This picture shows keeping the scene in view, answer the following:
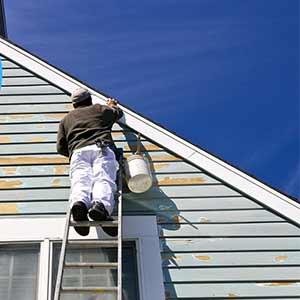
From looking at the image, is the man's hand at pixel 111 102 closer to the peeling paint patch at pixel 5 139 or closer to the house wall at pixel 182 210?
the house wall at pixel 182 210

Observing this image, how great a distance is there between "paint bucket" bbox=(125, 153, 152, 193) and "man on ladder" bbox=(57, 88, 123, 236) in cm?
25

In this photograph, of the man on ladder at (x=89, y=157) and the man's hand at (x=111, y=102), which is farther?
the man's hand at (x=111, y=102)

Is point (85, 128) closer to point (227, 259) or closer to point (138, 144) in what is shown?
point (138, 144)

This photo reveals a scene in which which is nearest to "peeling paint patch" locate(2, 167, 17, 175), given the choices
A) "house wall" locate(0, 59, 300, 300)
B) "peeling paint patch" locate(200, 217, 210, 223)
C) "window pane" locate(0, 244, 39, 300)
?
"house wall" locate(0, 59, 300, 300)

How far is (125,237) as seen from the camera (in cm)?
427

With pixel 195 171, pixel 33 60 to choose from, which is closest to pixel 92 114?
pixel 195 171

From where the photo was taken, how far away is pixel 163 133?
16.9 feet

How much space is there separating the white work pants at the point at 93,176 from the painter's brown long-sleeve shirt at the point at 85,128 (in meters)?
0.11

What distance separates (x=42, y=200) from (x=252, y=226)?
1.77 meters

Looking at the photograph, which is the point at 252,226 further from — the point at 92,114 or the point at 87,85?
the point at 87,85

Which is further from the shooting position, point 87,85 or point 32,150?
point 87,85

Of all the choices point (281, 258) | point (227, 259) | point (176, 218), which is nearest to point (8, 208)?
point (176, 218)

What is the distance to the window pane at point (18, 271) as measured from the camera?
3859 millimetres

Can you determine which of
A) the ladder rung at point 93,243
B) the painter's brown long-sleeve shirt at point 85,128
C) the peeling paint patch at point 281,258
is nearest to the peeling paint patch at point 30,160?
the painter's brown long-sleeve shirt at point 85,128
